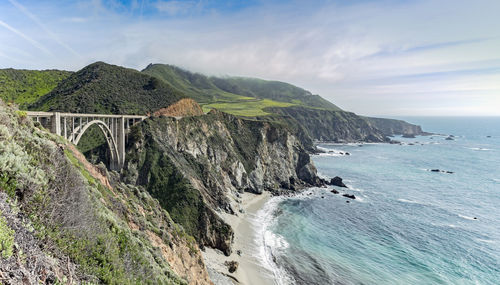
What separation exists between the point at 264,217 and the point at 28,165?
46.4 metres

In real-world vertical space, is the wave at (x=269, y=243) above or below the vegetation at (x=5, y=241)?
below

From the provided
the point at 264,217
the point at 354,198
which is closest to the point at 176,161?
the point at 264,217

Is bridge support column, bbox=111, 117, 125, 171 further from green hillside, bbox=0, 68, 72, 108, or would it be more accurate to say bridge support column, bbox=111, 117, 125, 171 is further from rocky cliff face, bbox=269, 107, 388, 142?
rocky cliff face, bbox=269, 107, 388, 142

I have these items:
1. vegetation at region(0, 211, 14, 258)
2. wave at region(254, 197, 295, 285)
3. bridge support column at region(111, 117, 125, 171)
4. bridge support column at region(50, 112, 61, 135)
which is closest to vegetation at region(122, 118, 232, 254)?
bridge support column at region(111, 117, 125, 171)

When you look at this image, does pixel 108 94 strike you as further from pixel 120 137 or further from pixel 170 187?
pixel 170 187

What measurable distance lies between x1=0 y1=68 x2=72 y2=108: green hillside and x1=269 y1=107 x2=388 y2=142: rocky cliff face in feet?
407

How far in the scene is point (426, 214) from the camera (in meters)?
53.8

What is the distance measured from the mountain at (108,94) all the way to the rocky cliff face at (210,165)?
11.5 metres

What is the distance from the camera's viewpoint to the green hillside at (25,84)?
224 ft

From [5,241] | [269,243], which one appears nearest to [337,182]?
[269,243]

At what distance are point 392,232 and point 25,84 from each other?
361 feet

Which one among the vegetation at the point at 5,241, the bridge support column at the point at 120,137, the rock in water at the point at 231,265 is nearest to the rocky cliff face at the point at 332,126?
the bridge support column at the point at 120,137

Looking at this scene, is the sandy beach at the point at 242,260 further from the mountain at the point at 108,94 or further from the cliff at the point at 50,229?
the mountain at the point at 108,94

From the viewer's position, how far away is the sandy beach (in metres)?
A: 31.0
